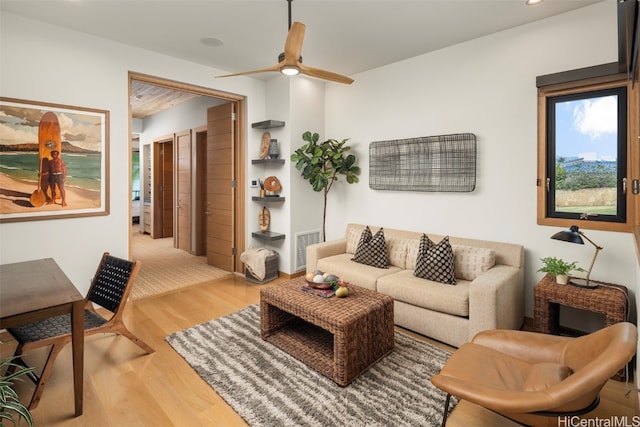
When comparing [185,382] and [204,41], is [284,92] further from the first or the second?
[185,382]

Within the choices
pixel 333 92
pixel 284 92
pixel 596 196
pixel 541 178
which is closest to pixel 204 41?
pixel 284 92

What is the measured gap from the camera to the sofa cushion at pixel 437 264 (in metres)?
3.08

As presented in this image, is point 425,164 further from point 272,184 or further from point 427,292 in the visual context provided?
point 272,184

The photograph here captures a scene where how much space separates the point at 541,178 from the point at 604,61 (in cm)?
100

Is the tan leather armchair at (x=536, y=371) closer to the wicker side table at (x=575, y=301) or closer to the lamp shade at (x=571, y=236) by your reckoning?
the wicker side table at (x=575, y=301)

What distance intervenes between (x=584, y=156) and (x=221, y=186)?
14.1 feet

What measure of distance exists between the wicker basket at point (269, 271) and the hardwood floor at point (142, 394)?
4.92 ft

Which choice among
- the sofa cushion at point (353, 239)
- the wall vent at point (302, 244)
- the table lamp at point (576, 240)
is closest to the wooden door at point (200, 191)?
the wall vent at point (302, 244)

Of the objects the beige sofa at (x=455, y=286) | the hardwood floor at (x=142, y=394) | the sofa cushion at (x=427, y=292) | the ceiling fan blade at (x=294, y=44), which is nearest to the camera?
the hardwood floor at (x=142, y=394)

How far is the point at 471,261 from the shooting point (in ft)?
10.4

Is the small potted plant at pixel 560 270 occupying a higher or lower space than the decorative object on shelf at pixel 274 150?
lower

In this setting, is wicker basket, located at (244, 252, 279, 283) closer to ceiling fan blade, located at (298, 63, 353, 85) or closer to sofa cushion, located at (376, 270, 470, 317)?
sofa cushion, located at (376, 270, 470, 317)

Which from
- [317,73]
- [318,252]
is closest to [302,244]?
[318,252]

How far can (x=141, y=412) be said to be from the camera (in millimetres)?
2025
